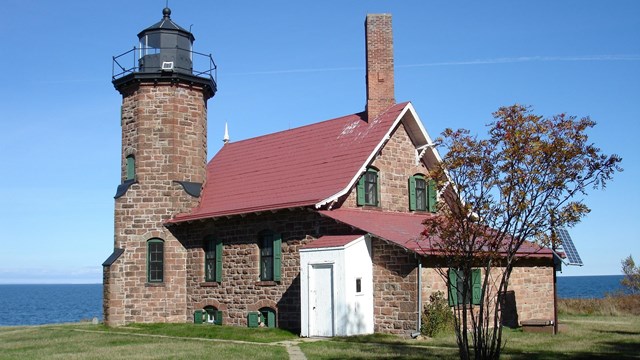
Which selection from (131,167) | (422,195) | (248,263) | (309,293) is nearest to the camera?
(309,293)

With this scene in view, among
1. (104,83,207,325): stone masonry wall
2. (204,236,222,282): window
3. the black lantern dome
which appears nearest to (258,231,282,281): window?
(204,236,222,282): window

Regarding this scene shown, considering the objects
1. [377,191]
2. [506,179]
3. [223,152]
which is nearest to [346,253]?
[377,191]

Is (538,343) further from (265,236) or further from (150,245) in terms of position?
(150,245)

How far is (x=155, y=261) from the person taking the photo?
24.5 m

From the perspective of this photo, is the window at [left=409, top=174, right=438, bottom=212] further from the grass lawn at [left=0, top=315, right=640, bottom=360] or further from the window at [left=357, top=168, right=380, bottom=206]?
the grass lawn at [left=0, top=315, right=640, bottom=360]

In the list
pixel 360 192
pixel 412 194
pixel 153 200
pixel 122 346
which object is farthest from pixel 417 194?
pixel 122 346

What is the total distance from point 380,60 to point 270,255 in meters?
7.49

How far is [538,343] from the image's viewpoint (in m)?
16.5

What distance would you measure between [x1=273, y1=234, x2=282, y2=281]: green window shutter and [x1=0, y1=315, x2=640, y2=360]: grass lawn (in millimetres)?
1702

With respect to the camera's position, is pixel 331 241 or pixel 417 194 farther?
pixel 417 194

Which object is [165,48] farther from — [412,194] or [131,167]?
[412,194]

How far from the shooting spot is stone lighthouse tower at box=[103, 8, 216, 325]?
2412 cm

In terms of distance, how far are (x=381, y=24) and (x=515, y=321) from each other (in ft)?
34.5

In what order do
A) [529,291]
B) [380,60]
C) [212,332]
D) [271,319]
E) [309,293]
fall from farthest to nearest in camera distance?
[380,60] → [271,319] → [529,291] → [212,332] → [309,293]
